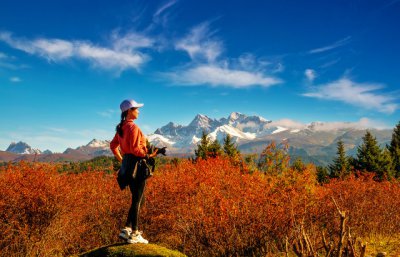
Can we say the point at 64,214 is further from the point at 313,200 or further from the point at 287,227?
the point at 313,200

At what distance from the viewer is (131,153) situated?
17.9 ft

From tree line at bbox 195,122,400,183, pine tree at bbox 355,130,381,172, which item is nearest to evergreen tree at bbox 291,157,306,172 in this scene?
tree line at bbox 195,122,400,183

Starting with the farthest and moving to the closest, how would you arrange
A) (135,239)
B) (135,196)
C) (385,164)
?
1. (385,164)
2. (135,239)
3. (135,196)

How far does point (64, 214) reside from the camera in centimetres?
907

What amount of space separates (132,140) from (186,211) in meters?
4.50

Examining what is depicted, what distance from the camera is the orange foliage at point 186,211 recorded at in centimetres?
812

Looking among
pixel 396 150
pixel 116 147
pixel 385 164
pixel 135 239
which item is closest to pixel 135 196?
pixel 135 239

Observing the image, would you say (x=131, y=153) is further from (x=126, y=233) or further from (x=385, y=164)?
(x=385, y=164)

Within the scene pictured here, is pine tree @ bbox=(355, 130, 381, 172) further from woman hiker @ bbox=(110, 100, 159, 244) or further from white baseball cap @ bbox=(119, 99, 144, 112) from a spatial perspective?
white baseball cap @ bbox=(119, 99, 144, 112)

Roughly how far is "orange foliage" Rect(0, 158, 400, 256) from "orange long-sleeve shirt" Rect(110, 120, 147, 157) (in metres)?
3.40

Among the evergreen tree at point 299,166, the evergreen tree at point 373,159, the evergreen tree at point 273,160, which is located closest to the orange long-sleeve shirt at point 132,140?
the evergreen tree at point 273,160

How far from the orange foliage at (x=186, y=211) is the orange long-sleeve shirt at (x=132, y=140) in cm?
340

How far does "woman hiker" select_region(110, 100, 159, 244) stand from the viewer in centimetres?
535

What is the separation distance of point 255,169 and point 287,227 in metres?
4.80
